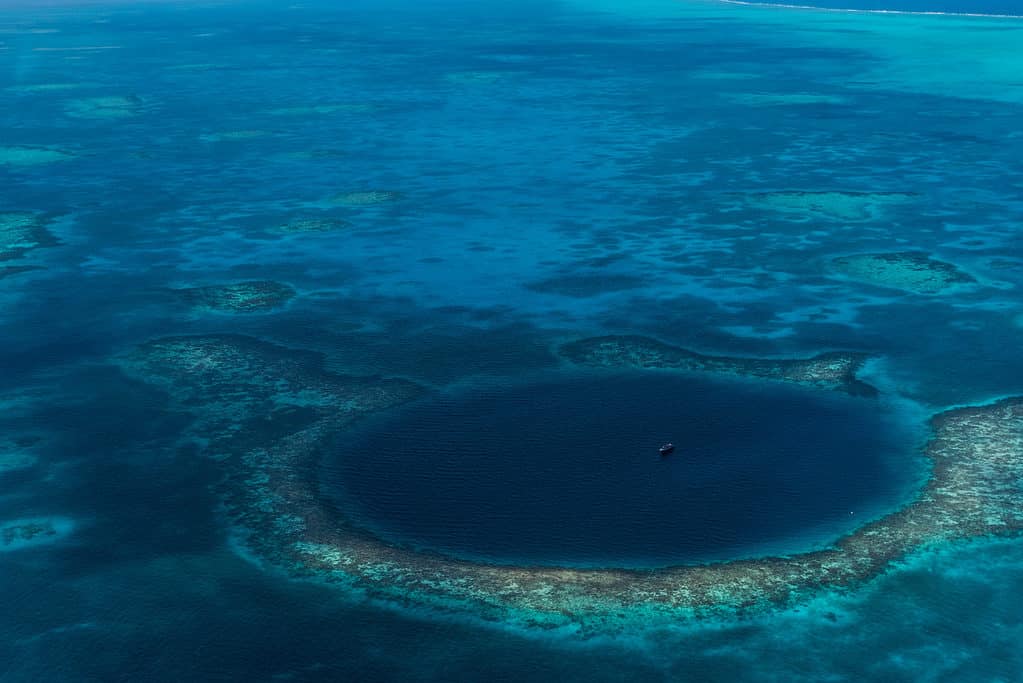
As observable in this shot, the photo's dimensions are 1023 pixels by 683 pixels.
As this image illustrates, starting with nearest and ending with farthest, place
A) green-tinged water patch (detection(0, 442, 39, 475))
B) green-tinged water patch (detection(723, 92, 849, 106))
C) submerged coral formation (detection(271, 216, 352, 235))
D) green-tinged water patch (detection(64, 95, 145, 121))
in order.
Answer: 1. green-tinged water patch (detection(0, 442, 39, 475))
2. submerged coral formation (detection(271, 216, 352, 235))
3. green-tinged water patch (detection(64, 95, 145, 121))
4. green-tinged water patch (detection(723, 92, 849, 106))

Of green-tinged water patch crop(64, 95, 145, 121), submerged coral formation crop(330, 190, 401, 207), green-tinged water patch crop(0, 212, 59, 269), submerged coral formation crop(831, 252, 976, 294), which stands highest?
submerged coral formation crop(831, 252, 976, 294)

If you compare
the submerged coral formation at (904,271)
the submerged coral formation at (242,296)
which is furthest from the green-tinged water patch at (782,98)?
the submerged coral formation at (242,296)

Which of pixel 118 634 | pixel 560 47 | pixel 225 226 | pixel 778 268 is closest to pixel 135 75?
pixel 560 47

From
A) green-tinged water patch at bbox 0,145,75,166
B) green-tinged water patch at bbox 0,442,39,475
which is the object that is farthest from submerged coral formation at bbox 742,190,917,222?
green-tinged water patch at bbox 0,145,75,166

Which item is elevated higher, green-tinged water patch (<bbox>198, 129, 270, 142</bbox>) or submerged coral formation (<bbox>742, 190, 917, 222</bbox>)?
submerged coral formation (<bbox>742, 190, 917, 222</bbox>)

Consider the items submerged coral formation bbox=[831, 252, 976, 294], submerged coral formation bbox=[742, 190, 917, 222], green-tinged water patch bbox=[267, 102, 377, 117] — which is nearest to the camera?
submerged coral formation bbox=[831, 252, 976, 294]

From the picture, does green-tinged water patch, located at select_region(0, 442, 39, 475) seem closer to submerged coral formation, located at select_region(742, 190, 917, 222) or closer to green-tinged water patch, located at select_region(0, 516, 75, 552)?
green-tinged water patch, located at select_region(0, 516, 75, 552)

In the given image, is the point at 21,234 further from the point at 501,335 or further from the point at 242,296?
the point at 501,335

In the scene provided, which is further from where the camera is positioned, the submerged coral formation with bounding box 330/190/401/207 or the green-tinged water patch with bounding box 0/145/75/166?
Result: the green-tinged water patch with bounding box 0/145/75/166
